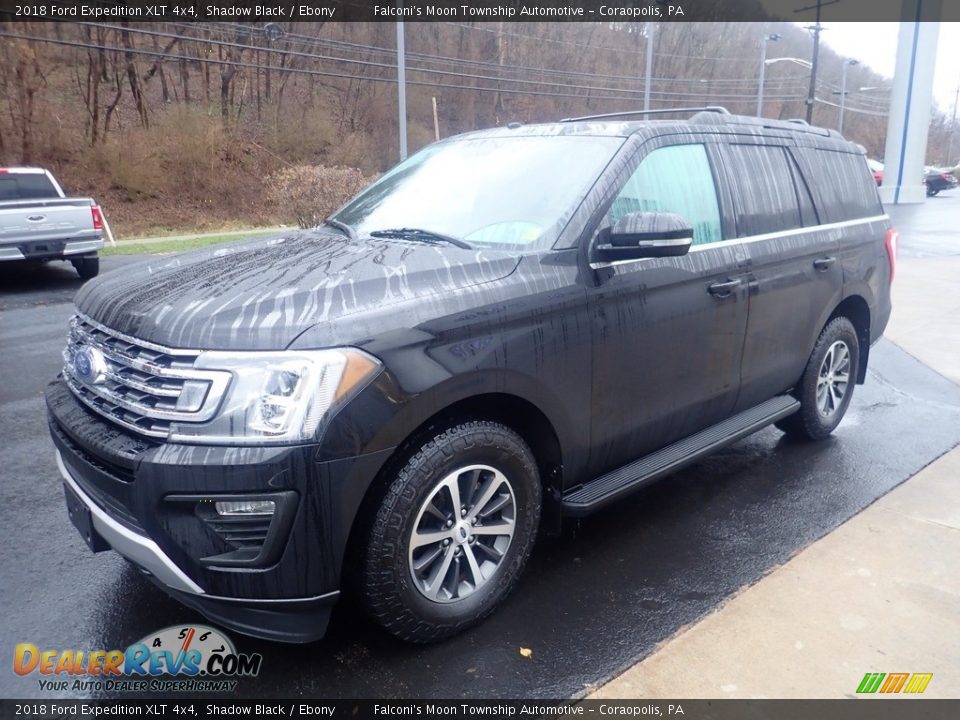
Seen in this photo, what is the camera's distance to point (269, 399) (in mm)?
2338

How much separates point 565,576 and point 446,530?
2.84 ft

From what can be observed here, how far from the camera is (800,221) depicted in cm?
446

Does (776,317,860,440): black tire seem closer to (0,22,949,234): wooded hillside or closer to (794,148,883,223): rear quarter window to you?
(794,148,883,223): rear quarter window

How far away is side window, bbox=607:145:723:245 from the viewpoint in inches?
136

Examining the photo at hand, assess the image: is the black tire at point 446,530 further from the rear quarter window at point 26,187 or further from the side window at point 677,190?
the rear quarter window at point 26,187

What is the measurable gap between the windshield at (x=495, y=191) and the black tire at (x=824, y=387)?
2166mm

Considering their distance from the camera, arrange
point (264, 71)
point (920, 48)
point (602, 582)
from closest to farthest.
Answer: point (602, 582) < point (920, 48) < point (264, 71)

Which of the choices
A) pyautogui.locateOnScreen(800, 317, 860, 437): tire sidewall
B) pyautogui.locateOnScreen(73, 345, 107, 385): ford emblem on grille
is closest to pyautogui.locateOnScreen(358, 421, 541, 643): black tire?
pyautogui.locateOnScreen(73, 345, 107, 385): ford emblem on grille

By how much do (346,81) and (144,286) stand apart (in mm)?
41777

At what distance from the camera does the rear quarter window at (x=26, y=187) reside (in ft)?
42.3

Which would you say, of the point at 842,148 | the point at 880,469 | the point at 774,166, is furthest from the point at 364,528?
the point at 842,148

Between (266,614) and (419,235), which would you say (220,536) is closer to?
(266,614)

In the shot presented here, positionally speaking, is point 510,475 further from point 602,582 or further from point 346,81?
point 346,81

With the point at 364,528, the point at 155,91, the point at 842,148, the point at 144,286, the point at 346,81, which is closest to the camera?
the point at 364,528
